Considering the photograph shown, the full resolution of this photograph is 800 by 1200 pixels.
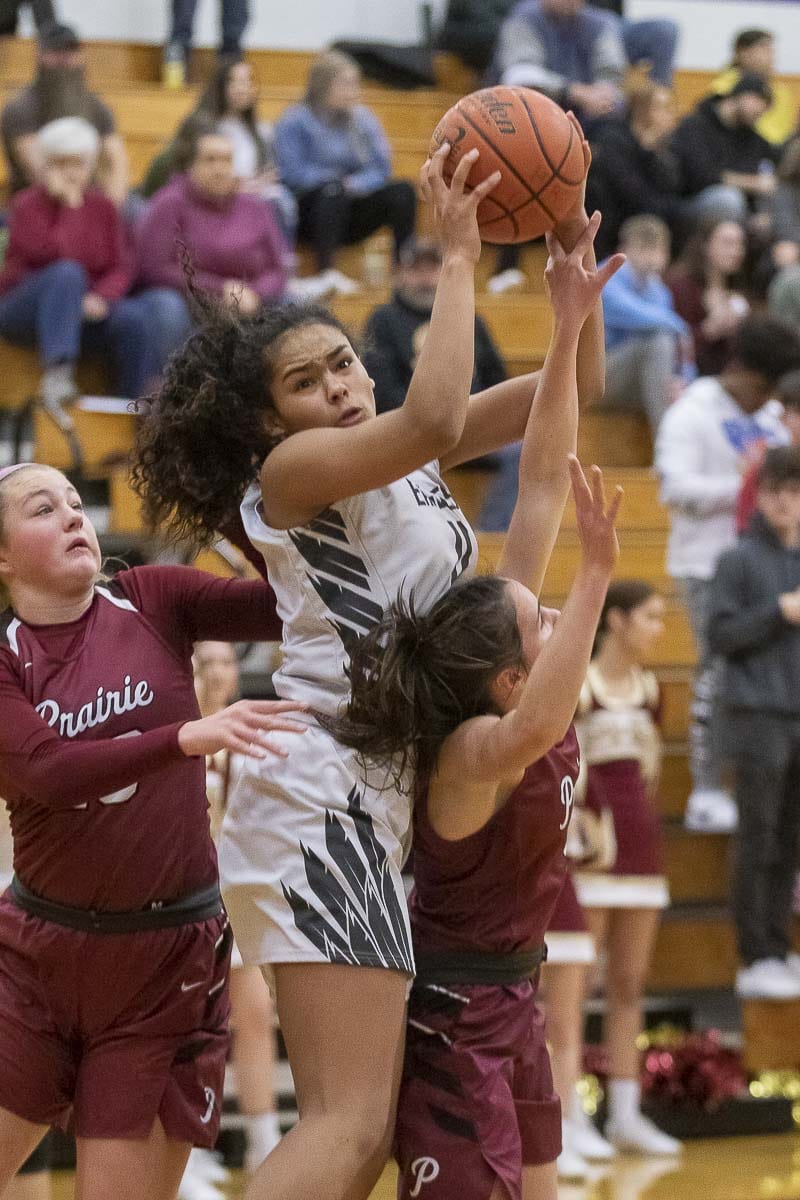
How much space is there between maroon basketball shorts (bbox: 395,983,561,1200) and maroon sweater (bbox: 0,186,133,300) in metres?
5.25

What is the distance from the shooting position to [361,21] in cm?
1180

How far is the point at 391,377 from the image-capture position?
7328 millimetres

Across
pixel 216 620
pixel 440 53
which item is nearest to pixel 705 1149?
pixel 216 620

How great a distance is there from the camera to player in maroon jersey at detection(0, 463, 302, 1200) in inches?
121

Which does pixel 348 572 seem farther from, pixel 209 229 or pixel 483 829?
pixel 209 229

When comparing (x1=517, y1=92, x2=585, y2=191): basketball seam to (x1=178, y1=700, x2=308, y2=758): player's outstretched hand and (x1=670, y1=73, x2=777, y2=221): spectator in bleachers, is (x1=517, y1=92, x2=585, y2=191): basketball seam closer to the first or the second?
(x1=178, y1=700, x2=308, y2=758): player's outstretched hand

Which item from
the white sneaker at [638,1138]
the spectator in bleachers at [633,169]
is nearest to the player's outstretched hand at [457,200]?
the white sneaker at [638,1138]

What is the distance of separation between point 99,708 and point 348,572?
491 millimetres

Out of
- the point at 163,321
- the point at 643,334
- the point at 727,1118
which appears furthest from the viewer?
the point at 643,334

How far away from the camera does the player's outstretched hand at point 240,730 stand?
2799mm

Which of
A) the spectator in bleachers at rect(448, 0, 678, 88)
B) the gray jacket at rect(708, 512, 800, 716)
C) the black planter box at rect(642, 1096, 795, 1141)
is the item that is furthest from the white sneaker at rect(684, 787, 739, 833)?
the spectator in bleachers at rect(448, 0, 678, 88)

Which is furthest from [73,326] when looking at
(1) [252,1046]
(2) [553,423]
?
(2) [553,423]

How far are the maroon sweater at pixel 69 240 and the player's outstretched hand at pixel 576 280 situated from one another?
485 centimetres

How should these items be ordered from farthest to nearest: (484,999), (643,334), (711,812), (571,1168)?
(643,334)
(711,812)
(571,1168)
(484,999)
